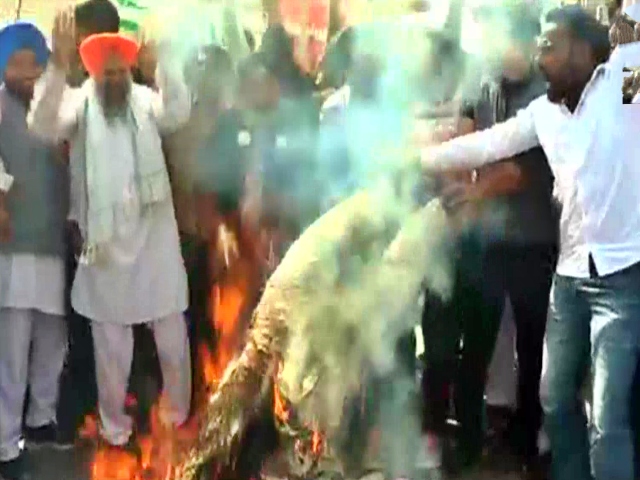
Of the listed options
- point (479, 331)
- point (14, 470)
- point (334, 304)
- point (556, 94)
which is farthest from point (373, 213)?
point (14, 470)

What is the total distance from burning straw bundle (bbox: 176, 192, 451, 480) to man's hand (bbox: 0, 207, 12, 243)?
0.53 m

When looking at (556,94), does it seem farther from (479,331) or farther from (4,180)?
(4,180)

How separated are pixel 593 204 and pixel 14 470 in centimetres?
131

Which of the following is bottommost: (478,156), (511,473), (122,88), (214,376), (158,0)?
(511,473)

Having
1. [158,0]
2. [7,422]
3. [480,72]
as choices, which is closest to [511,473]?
[480,72]

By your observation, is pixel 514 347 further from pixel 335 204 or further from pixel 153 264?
pixel 153 264

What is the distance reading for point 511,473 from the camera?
235 cm

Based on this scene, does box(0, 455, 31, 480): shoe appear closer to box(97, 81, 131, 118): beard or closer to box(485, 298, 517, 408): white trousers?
box(97, 81, 131, 118): beard

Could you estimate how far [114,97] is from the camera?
2287 millimetres

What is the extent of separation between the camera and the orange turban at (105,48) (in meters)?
2.24

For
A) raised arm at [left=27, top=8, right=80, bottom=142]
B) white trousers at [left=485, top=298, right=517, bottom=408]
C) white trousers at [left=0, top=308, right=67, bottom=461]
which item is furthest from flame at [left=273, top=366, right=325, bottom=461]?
raised arm at [left=27, top=8, right=80, bottom=142]

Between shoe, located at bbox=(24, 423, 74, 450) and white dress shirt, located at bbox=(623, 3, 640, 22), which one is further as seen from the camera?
shoe, located at bbox=(24, 423, 74, 450)

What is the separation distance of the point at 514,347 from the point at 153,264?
758mm

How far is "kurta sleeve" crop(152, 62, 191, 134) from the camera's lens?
2.27m
